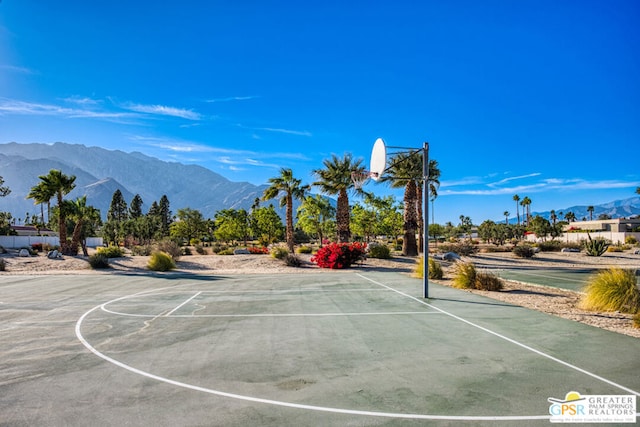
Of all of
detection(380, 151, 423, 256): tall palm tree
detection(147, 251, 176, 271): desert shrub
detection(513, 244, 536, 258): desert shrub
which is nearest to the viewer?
detection(147, 251, 176, 271): desert shrub

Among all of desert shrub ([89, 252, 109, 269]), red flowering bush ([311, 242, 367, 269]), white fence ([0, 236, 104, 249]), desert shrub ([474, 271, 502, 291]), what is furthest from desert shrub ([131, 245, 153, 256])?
desert shrub ([474, 271, 502, 291])

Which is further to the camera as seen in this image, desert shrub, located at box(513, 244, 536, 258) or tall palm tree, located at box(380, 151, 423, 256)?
desert shrub, located at box(513, 244, 536, 258)

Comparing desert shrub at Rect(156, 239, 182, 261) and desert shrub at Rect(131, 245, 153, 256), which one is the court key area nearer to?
desert shrub at Rect(156, 239, 182, 261)

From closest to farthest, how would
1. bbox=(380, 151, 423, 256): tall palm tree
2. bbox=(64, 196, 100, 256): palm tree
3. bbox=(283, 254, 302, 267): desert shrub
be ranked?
bbox=(283, 254, 302, 267): desert shrub
bbox=(380, 151, 423, 256): tall palm tree
bbox=(64, 196, 100, 256): palm tree

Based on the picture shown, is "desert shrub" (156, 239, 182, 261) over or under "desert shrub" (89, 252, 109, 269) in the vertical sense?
over

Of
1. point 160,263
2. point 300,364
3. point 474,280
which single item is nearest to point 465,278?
point 474,280

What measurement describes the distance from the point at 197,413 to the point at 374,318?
21.4 ft

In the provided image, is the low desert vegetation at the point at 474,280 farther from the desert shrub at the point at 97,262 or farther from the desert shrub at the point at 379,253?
the desert shrub at the point at 97,262

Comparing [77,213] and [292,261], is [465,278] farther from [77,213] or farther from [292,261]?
[77,213]

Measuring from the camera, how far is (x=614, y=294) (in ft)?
37.7

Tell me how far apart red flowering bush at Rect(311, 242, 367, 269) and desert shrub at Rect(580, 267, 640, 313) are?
55.1ft

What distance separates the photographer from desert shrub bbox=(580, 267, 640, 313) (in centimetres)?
1114

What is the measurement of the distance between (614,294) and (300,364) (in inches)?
391

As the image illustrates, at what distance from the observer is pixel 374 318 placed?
1076 centimetres
